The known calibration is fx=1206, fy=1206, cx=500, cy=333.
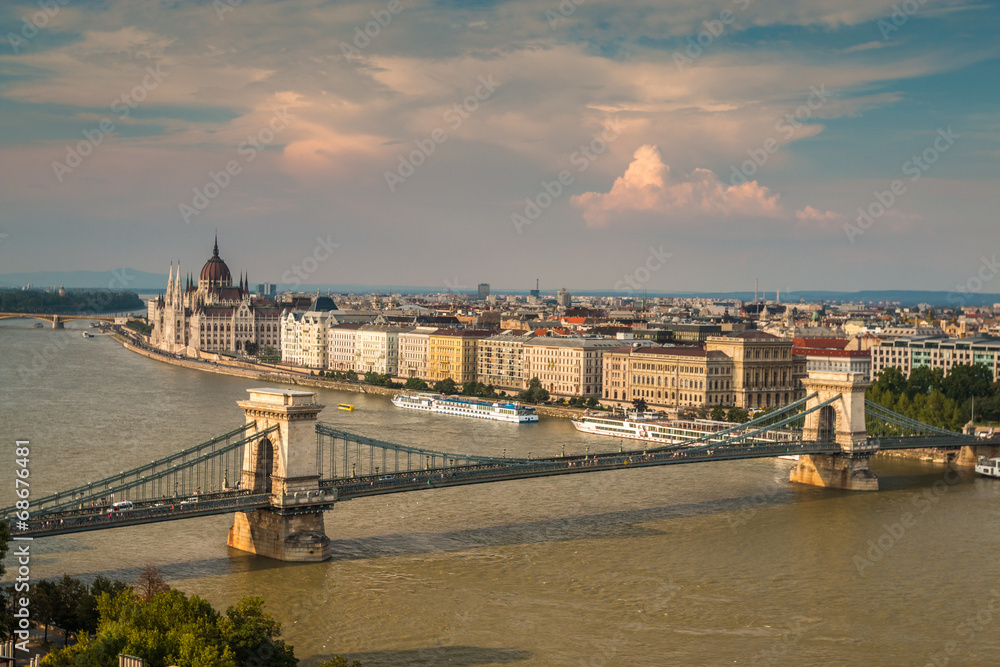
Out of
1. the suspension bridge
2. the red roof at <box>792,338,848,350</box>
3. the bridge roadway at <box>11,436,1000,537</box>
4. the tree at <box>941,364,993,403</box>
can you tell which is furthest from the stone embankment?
the suspension bridge

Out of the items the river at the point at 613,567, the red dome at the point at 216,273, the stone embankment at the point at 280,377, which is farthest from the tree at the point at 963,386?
the red dome at the point at 216,273

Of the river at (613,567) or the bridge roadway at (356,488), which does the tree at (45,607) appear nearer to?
the bridge roadway at (356,488)

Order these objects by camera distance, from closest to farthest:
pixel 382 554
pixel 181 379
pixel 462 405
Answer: pixel 382 554
pixel 462 405
pixel 181 379

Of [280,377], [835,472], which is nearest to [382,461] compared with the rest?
[835,472]

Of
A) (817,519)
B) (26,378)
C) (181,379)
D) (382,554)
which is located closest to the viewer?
(382,554)

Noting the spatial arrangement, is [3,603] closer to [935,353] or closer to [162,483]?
[162,483]

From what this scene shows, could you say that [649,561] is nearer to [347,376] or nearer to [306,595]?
[306,595]

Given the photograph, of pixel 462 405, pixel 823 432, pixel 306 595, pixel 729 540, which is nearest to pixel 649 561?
pixel 729 540

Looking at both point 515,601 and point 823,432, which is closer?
point 515,601
